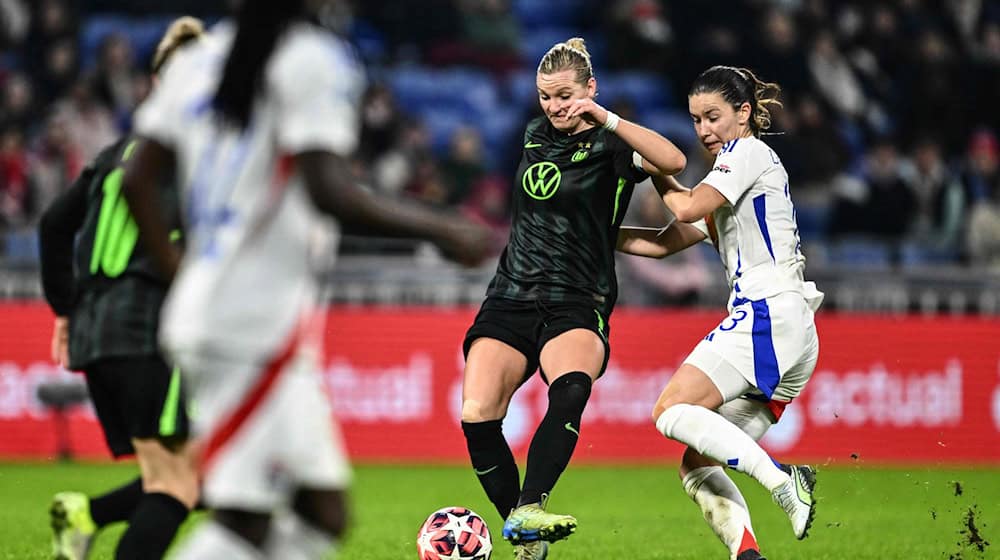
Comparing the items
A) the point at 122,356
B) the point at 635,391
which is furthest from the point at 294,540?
the point at 635,391

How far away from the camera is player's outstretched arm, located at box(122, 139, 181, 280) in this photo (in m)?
4.04

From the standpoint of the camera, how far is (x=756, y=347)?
6520 millimetres

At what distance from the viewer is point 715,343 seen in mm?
6574

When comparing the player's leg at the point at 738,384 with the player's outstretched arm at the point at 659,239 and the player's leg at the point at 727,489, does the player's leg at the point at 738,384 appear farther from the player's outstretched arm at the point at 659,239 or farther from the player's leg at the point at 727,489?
the player's outstretched arm at the point at 659,239

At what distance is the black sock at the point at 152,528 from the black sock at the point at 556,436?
1.70m

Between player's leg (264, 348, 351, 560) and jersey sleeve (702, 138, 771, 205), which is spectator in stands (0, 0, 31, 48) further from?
player's leg (264, 348, 351, 560)

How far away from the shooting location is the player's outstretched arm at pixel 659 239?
7141mm

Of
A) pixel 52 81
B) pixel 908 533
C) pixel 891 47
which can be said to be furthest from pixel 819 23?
pixel 908 533

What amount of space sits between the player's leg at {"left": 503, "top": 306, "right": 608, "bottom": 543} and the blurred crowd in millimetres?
7140

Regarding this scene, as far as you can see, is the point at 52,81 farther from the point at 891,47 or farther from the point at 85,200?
the point at 85,200

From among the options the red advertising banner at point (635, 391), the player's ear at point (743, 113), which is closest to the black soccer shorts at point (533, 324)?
the player's ear at point (743, 113)

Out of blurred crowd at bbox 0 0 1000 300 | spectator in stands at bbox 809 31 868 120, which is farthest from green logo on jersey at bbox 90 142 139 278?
A: spectator in stands at bbox 809 31 868 120

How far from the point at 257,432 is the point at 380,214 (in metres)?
0.61

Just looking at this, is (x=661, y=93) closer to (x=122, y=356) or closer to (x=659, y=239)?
(x=659, y=239)
